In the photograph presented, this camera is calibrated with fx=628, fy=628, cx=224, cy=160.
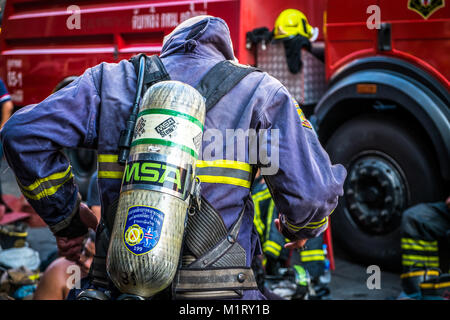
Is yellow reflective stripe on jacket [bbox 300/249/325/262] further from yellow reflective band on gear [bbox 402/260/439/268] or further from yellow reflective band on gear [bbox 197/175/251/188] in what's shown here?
yellow reflective band on gear [bbox 197/175/251/188]

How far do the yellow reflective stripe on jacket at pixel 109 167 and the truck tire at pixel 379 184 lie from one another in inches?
128

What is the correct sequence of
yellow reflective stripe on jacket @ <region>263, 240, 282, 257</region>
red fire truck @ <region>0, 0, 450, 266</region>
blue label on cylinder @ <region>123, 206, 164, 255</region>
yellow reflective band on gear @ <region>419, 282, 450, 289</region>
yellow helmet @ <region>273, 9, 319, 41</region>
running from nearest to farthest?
blue label on cylinder @ <region>123, 206, 164, 255</region> < yellow reflective band on gear @ <region>419, 282, 450, 289</region> < yellow reflective stripe on jacket @ <region>263, 240, 282, 257</region> < red fire truck @ <region>0, 0, 450, 266</region> < yellow helmet @ <region>273, 9, 319, 41</region>

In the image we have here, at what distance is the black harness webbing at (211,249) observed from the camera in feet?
6.06

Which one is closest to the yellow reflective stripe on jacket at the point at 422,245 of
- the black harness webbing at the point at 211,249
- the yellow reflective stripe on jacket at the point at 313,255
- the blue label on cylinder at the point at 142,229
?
the yellow reflective stripe on jacket at the point at 313,255

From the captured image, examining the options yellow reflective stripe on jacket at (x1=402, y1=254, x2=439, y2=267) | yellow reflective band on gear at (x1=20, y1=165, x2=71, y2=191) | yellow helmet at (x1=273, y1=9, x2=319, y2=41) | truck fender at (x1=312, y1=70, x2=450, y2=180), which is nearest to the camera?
yellow reflective band on gear at (x1=20, y1=165, x2=71, y2=191)

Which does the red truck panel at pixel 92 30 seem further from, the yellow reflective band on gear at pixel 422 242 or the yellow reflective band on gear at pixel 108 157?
the yellow reflective band on gear at pixel 108 157

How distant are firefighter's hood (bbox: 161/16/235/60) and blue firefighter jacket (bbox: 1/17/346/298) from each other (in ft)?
0.04

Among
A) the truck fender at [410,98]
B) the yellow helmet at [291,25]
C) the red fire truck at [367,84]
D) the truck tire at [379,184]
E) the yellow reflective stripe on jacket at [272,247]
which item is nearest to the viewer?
the yellow reflective stripe on jacket at [272,247]

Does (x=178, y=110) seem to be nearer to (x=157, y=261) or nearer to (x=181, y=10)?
(x=157, y=261)

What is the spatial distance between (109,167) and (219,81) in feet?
1.42

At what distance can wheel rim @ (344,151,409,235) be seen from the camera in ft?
15.6

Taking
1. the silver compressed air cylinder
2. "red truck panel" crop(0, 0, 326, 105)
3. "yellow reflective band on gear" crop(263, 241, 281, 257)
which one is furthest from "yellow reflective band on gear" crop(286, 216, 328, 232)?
"red truck panel" crop(0, 0, 326, 105)

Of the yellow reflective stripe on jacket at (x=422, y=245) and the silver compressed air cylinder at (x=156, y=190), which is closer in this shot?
the silver compressed air cylinder at (x=156, y=190)

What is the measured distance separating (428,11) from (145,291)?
3.58m
